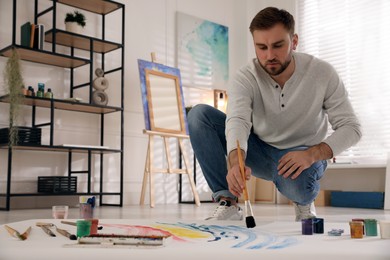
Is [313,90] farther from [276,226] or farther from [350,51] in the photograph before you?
[350,51]

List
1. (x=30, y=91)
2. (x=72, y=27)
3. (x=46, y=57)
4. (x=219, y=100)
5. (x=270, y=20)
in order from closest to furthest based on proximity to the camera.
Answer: (x=270, y=20), (x=30, y=91), (x=46, y=57), (x=72, y=27), (x=219, y=100)

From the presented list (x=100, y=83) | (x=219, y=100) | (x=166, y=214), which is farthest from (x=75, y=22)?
(x=166, y=214)

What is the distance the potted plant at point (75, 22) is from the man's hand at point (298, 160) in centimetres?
295

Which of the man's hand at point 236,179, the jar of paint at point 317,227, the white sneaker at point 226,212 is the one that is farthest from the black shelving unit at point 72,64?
the jar of paint at point 317,227

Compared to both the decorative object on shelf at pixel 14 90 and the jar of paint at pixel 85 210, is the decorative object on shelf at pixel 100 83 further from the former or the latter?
the jar of paint at pixel 85 210

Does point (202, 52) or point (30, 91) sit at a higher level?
point (202, 52)

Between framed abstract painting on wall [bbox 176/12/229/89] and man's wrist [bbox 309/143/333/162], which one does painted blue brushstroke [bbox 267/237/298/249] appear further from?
framed abstract painting on wall [bbox 176/12/229/89]

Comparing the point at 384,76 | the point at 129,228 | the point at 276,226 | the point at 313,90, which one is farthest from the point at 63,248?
the point at 384,76

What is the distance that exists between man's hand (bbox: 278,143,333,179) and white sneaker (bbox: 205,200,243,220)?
36cm

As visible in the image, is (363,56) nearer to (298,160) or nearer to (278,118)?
(278,118)

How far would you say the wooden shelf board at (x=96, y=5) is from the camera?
13.9 feet

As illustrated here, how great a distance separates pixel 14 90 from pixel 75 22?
0.92m

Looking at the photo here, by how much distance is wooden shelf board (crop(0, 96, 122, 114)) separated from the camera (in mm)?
3760

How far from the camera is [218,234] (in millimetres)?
1483
